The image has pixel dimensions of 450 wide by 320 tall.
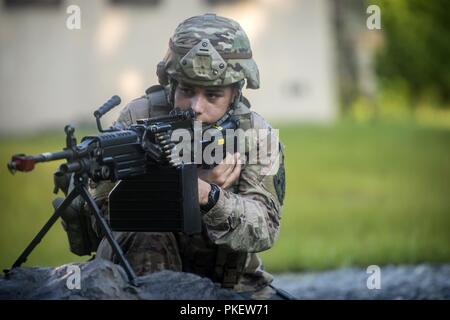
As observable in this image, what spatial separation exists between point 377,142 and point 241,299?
1364cm

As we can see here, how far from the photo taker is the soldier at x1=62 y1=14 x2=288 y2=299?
5.76 metres

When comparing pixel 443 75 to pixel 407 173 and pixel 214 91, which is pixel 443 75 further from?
pixel 214 91

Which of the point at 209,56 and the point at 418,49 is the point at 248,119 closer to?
the point at 209,56

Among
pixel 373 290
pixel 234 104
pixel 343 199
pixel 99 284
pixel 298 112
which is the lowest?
pixel 343 199

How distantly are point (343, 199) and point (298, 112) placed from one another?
353 centimetres

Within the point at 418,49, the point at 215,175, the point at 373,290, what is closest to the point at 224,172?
the point at 215,175

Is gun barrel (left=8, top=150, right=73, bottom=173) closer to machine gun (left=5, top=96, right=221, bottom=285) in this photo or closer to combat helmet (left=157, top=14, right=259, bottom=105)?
machine gun (left=5, top=96, right=221, bottom=285)

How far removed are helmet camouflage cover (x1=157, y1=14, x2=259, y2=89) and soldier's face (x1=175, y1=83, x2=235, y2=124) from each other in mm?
62

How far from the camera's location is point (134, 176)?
550 cm

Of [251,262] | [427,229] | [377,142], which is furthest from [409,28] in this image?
[251,262]

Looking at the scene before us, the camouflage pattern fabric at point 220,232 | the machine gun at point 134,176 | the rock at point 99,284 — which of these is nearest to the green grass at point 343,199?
the camouflage pattern fabric at point 220,232

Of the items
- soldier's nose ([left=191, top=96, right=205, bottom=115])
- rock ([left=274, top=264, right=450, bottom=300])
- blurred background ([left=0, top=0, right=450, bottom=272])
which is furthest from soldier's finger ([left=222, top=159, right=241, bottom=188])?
blurred background ([left=0, top=0, right=450, bottom=272])

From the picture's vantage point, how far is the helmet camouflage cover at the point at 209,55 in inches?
228

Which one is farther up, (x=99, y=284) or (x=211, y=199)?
(x=211, y=199)
